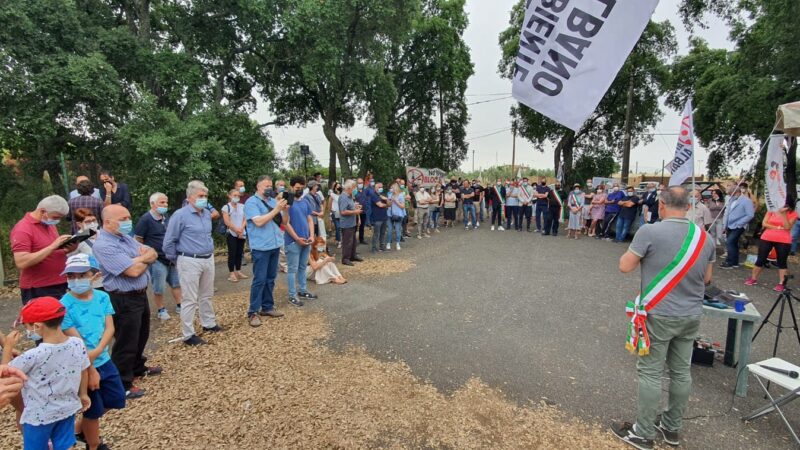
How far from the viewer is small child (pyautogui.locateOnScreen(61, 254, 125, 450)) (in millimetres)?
2646

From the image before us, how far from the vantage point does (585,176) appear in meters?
25.5

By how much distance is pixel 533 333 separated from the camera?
4992 mm

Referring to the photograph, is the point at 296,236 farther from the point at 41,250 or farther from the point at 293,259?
the point at 41,250

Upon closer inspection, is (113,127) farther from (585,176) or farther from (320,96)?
(585,176)

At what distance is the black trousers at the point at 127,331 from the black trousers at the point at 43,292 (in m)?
0.81

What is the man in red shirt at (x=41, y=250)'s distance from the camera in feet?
11.2

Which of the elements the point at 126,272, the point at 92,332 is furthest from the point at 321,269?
the point at 92,332

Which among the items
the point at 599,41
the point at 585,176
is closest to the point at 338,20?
the point at 599,41

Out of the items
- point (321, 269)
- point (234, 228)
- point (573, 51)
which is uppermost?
point (573, 51)

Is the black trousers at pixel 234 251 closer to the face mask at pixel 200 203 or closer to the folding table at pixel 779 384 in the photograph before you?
the face mask at pixel 200 203

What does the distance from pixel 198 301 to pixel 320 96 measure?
16.3m

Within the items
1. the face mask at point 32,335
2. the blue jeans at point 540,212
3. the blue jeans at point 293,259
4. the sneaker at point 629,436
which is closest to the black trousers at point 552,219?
the blue jeans at point 540,212

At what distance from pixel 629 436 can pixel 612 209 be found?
11006 mm

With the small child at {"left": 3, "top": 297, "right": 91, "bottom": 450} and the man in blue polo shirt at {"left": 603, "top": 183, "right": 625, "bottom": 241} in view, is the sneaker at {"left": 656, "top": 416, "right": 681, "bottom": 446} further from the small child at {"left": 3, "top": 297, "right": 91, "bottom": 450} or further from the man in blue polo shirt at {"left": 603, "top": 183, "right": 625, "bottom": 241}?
the man in blue polo shirt at {"left": 603, "top": 183, "right": 625, "bottom": 241}
